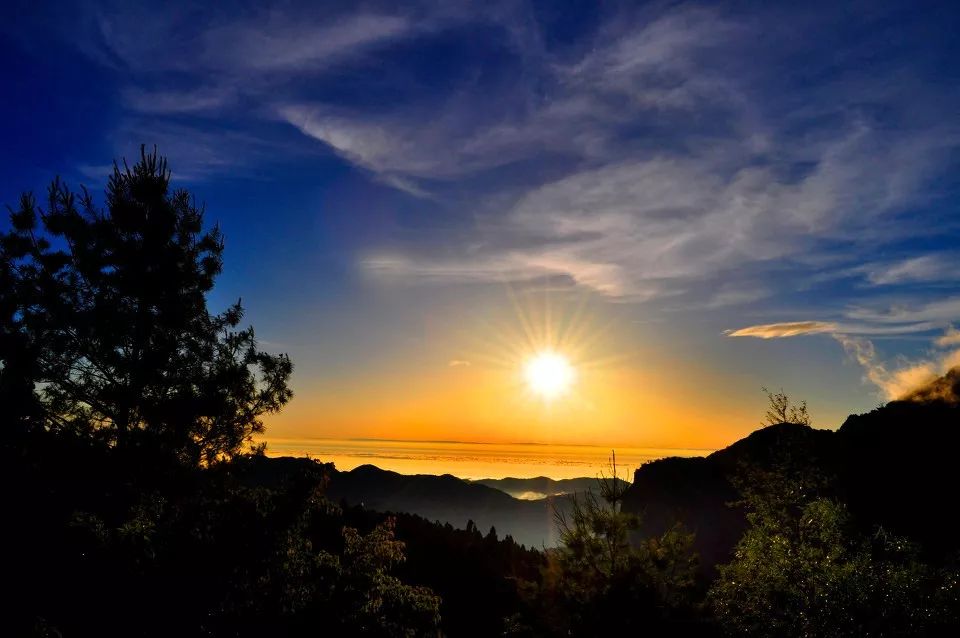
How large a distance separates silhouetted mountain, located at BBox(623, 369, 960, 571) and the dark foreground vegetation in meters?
3.81

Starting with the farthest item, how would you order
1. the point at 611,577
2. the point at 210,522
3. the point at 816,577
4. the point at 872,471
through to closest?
1. the point at 872,471
2. the point at 816,577
3. the point at 611,577
4. the point at 210,522

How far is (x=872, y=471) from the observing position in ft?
314

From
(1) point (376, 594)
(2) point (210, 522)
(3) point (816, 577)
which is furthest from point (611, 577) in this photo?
(2) point (210, 522)

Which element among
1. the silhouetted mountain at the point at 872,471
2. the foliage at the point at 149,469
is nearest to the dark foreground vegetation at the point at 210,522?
the foliage at the point at 149,469

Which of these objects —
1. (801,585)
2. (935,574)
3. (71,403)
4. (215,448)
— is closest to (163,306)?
(71,403)

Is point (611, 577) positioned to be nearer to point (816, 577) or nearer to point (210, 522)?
point (816, 577)

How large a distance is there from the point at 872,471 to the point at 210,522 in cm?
11140

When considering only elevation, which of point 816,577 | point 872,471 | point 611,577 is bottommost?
point 816,577

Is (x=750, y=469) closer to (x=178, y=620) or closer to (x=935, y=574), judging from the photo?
(x=935, y=574)

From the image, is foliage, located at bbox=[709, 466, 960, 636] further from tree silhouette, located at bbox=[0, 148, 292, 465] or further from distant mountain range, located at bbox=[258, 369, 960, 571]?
tree silhouette, located at bbox=[0, 148, 292, 465]

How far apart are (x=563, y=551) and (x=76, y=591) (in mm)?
13612

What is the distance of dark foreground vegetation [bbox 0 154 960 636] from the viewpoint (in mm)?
12375

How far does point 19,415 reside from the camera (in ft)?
49.8

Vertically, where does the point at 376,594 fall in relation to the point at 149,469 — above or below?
below
